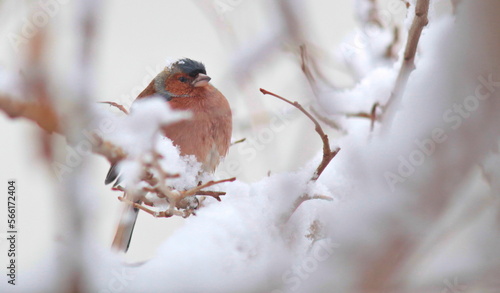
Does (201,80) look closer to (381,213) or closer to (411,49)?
(411,49)

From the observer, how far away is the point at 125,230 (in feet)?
13.3

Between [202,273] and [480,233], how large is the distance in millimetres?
960

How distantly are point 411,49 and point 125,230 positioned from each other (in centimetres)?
275

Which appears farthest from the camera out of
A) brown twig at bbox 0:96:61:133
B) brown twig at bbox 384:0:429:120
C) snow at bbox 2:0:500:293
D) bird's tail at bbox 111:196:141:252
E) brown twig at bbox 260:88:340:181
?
bird's tail at bbox 111:196:141:252

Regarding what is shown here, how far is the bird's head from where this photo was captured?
4.45m

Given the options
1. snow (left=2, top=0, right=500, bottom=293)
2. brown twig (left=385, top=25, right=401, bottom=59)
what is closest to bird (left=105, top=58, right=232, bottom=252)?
brown twig (left=385, top=25, right=401, bottom=59)

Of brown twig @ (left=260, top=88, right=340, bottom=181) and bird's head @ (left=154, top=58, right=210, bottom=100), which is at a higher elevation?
bird's head @ (left=154, top=58, right=210, bottom=100)

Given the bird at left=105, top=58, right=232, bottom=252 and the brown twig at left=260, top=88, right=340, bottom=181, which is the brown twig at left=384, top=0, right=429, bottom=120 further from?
the bird at left=105, top=58, right=232, bottom=252

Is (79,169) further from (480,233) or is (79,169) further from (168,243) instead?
(480,233)

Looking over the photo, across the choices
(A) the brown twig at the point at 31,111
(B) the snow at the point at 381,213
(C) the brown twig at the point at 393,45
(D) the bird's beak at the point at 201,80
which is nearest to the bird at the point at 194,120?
(D) the bird's beak at the point at 201,80

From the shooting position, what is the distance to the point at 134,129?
1620mm

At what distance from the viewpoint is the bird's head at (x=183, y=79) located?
4.45 m

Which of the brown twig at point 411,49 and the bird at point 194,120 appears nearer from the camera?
the brown twig at point 411,49

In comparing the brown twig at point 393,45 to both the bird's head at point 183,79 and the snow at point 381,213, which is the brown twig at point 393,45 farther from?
the bird's head at point 183,79
